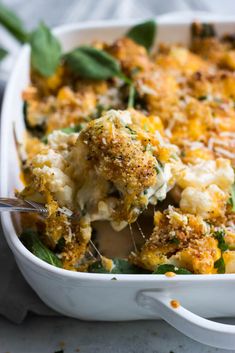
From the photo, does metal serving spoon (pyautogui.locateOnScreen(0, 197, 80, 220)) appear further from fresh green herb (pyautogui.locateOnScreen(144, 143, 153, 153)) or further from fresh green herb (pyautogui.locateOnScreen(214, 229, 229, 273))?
fresh green herb (pyautogui.locateOnScreen(214, 229, 229, 273))

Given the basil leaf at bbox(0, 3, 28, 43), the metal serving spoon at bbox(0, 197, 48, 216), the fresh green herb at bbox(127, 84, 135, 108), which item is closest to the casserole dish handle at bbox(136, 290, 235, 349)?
the metal serving spoon at bbox(0, 197, 48, 216)

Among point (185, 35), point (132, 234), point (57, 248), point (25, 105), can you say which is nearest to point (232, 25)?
point (185, 35)

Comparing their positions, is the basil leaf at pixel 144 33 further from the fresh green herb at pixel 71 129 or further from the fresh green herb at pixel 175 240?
the fresh green herb at pixel 175 240

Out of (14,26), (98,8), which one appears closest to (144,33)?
(14,26)

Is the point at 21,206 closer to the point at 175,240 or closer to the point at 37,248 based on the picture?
the point at 37,248

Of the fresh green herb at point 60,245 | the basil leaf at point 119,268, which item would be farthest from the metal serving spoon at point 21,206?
the basil leaf at point 119,268

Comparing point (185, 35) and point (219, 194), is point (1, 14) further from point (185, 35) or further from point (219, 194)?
point (219, 194)

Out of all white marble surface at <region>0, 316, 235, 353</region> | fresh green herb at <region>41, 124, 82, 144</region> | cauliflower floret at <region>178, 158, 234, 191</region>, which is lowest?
white marble surface at <region>0, 316, 235, 353</region>
